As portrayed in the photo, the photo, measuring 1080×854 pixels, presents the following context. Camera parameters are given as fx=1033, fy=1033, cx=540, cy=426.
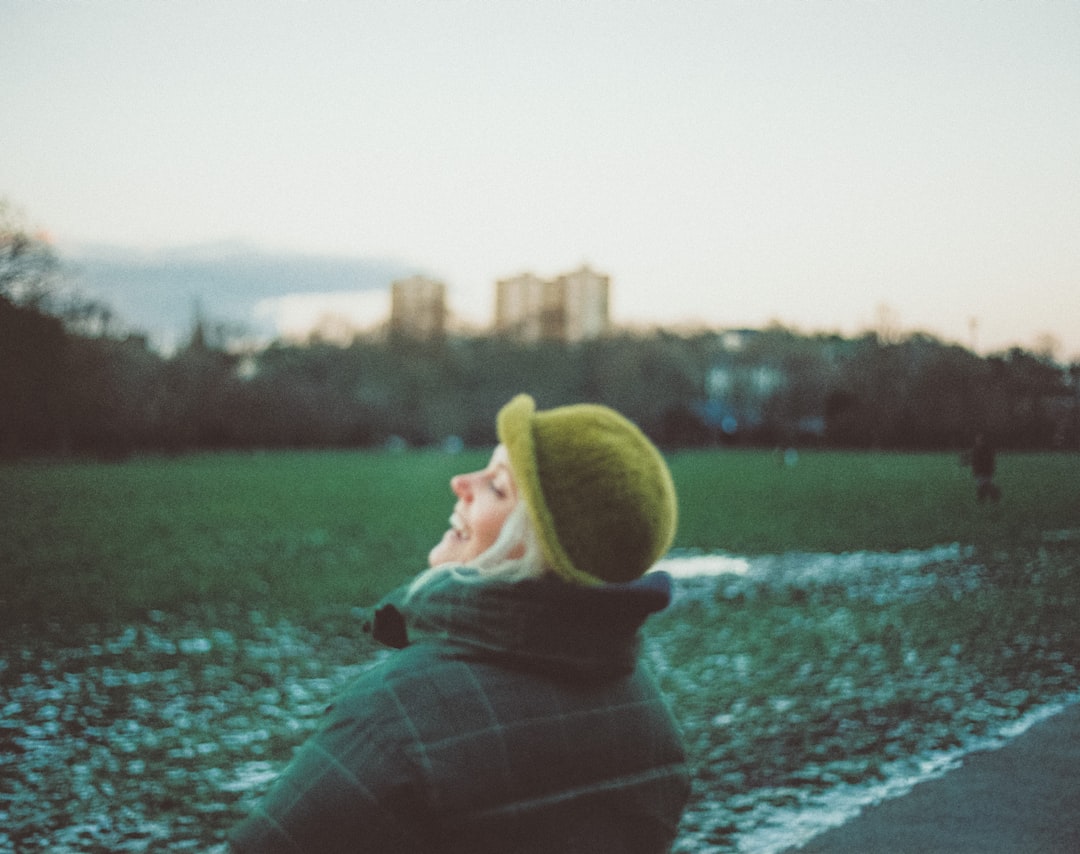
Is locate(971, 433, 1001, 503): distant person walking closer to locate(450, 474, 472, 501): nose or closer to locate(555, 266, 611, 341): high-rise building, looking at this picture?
locate(450, 474, 472, 501): nose

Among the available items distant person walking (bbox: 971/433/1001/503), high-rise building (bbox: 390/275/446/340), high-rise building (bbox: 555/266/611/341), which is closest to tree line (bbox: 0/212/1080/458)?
distant person walking (bbox: 971/433/1001/503)

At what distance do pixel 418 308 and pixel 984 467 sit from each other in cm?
9483

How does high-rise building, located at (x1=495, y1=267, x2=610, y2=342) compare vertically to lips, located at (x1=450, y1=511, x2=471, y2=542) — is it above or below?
above

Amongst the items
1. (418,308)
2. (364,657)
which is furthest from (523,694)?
(418,308)

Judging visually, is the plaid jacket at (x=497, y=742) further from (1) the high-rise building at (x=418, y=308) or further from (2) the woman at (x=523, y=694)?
(1) the high-rise building at (x=418, y=308)

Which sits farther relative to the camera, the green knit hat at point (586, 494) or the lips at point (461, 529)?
the lips at point (461, 529)

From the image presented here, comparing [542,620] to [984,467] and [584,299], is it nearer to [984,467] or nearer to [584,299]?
[984,467]

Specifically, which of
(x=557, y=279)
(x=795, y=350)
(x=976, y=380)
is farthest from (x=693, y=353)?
(x=976, y=380)

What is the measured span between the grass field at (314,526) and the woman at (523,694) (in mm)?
10493

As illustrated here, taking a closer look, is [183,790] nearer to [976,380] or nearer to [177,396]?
[976,380]

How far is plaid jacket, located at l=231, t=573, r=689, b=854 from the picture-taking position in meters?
1.31

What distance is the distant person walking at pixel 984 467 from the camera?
2472cm

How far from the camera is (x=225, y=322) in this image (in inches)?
3546

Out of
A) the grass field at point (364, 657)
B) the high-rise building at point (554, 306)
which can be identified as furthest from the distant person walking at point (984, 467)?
the high-rise building at point (554, 306)
